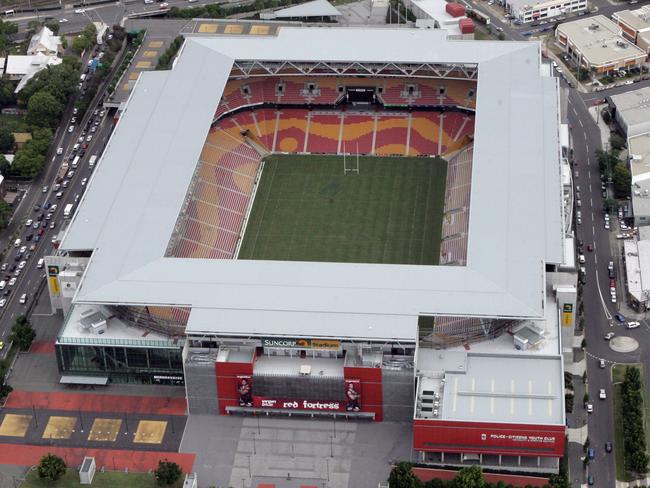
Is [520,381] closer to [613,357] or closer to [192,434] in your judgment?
[613,357]

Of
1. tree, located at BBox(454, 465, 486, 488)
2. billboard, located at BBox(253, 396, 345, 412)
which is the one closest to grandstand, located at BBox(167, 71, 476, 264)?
billboard, located at BBox(253, 396, 345, 412)

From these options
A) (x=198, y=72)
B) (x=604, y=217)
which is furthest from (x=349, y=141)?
(x=604, y=217)

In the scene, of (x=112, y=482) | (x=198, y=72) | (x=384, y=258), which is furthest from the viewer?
(x=198, y=72)

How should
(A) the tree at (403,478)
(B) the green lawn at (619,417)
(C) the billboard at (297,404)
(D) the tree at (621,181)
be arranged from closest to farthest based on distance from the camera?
(A) the tree at (403,478)
(B) the green lawn at (619,417)
(C) the billboard at (297,404)
(D) the tree at (621,181)

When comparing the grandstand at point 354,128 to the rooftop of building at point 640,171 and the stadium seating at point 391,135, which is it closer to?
the stadium seating at point 391,135

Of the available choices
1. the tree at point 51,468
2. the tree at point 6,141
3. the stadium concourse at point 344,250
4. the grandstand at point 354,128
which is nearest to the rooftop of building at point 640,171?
the stadium concourse at point 344,250

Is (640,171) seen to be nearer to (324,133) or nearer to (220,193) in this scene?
(324,133)

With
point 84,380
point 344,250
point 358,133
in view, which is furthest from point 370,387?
point 358,133
